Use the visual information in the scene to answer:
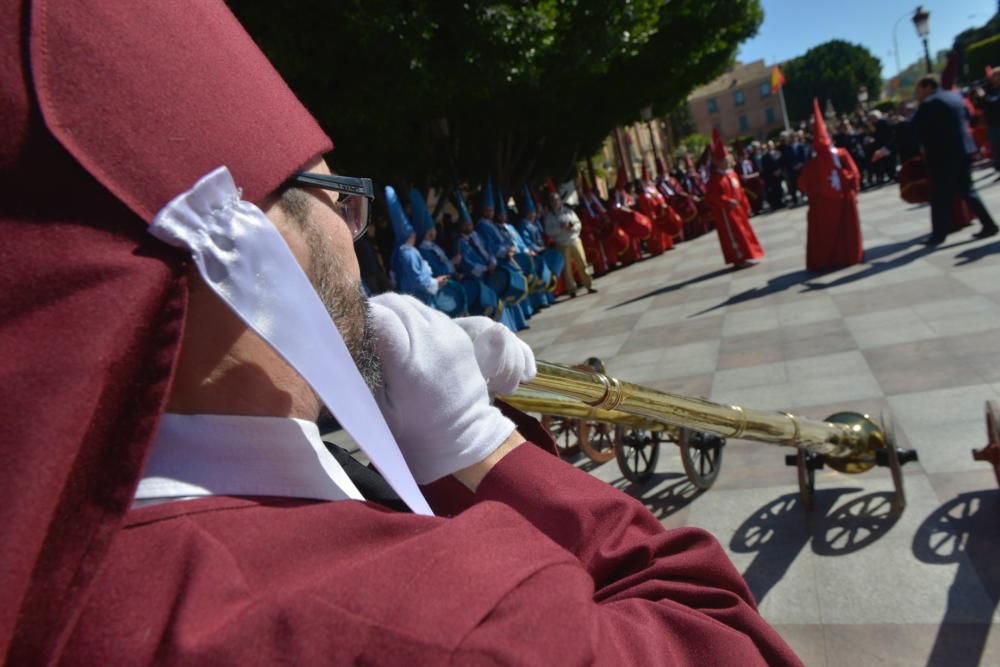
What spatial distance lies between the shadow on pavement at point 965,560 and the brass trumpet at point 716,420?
229 mm

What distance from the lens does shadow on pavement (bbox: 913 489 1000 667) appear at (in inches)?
95.3

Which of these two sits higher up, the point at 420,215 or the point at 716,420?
the point at 420,215

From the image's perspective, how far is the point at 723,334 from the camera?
725cm

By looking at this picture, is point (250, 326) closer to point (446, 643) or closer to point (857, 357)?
point (446, 643)

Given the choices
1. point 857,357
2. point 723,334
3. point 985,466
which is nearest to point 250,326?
point 985,466

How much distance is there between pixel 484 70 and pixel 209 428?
10.3 metres

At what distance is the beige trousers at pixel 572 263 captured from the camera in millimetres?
13070

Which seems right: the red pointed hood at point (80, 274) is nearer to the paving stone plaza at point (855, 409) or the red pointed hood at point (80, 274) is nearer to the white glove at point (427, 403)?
the white glove at point (427, 403)

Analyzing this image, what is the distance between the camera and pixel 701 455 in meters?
4.04

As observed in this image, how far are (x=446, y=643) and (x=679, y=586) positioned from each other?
0.44 metres

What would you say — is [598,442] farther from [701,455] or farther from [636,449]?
[701,455]

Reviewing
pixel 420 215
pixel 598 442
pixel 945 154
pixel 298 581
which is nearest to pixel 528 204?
pixel 420 215

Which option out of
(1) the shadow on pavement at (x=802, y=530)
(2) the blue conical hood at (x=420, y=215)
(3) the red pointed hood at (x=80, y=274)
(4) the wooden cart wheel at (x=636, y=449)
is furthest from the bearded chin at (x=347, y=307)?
(2) the blue conical hood at (x=420, y=215)

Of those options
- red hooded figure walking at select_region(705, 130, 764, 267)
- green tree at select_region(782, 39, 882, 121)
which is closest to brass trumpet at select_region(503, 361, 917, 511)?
red hooded figure walking at select_region(705, 130, 764, 267)
